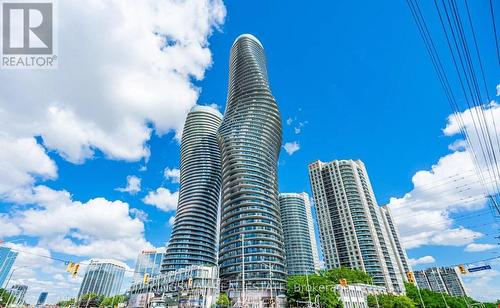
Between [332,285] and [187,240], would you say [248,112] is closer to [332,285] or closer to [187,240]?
[187,240]

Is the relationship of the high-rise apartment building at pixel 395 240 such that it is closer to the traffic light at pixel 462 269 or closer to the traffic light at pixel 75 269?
the traffic light at pixel 462 269

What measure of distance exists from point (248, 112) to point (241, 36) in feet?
202

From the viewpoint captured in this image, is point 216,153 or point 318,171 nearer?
point 216,153

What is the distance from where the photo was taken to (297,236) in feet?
548

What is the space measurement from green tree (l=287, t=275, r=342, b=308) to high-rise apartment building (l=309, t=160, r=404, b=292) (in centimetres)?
5474

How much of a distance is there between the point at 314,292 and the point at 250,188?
42.1m

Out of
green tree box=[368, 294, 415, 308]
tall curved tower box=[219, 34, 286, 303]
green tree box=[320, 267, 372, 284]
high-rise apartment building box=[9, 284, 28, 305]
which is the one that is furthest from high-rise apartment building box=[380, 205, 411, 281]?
high-rise apartment building box=[9, 284, 28, 305]

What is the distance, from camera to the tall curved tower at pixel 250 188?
264 ft

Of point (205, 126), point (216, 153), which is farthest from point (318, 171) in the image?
point (205, 126)

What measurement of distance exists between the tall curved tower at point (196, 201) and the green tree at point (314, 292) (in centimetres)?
5886

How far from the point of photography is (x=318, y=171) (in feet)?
499

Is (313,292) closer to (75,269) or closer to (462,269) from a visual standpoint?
(462,269)

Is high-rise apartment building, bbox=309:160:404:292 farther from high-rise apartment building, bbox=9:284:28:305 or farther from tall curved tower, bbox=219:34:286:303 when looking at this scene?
high-rise apartment building, bbox=9:284:28:305

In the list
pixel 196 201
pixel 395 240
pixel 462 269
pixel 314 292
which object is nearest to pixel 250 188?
pixel 196 201
